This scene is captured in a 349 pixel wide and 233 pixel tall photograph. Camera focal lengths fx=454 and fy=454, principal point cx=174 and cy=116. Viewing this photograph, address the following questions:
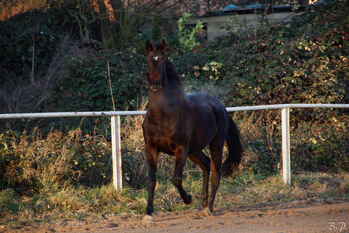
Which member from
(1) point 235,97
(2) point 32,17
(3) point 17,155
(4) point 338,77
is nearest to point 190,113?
(3) point 17,155

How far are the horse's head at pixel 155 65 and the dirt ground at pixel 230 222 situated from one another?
1611mm

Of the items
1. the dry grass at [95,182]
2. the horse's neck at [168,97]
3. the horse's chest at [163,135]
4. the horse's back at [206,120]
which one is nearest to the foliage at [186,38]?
the dry grass at [95,182]

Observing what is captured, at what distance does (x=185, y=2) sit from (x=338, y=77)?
673 cm

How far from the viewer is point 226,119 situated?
6.74 metres

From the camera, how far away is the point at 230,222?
5.42 m

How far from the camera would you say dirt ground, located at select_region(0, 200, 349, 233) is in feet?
16.5

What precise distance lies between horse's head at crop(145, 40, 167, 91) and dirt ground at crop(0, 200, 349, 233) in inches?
63.4

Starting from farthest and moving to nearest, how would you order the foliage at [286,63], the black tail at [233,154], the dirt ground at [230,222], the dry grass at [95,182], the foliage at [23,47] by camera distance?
the foliage at [23,47] → the foliage at [286,63] → the black tail at [233,154] → the dry grass at [95,182] → the dirt ground at [230,222]

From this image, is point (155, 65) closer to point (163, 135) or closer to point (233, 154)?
point (163, 135)

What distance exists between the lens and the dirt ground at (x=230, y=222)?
504 centimetres

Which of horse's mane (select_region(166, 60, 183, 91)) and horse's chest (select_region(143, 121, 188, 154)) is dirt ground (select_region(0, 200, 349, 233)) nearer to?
horse's chest (select_region(143, 121, 188, 154))

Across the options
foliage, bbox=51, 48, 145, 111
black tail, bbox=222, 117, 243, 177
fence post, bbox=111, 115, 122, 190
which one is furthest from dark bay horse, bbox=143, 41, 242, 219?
foliage, bbox=51, 48, 145, 111

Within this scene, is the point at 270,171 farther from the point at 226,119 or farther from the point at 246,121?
the point at 226,119

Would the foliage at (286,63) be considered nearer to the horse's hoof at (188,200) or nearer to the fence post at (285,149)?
the fence post at (285,149)
